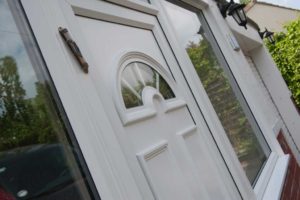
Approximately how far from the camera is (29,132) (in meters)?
1.12

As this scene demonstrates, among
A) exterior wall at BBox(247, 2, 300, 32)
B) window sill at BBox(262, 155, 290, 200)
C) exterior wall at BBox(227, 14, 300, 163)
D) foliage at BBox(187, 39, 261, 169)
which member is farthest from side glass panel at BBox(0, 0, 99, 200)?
exterior wall at BBox(247, 2, 300, 32)

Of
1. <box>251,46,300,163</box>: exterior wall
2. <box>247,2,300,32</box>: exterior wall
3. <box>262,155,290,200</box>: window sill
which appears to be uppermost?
<box>247,2,300,32</box>: exterior wall

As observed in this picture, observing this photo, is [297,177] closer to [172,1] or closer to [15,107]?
[172,1]

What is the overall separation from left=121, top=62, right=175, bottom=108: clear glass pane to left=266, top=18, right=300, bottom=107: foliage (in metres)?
9.22

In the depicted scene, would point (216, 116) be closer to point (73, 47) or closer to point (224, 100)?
point (224, 100)

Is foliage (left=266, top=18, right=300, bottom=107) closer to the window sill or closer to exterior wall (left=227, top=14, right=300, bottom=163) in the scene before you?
exterior wall (left=227, top=14, right=300, bottom=163)

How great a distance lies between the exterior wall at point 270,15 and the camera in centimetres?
1989

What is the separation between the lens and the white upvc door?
1268 mm

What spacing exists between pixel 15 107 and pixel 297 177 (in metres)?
3.71

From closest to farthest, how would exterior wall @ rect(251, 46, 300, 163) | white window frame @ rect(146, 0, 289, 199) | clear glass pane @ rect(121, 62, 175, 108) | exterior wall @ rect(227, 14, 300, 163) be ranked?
1. clear glass pane @ rect(121, 62, 175, 108)
2. white window frame @ rect(146, 0, 289, 199)
3. exterior wall @ rect(227, 14, 300, 163)
4. exterior wall @ rect(251, 46, 300, 163)

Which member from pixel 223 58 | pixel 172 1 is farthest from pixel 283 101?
pixel 172 1

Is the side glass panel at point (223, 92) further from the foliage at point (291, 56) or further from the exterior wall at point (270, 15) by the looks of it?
the exterior wall at point (270, 15)

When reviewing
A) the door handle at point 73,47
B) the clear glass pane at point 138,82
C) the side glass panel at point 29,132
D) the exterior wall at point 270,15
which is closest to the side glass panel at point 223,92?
the clear glass pane at point 138,82

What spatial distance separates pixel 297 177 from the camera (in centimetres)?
403
